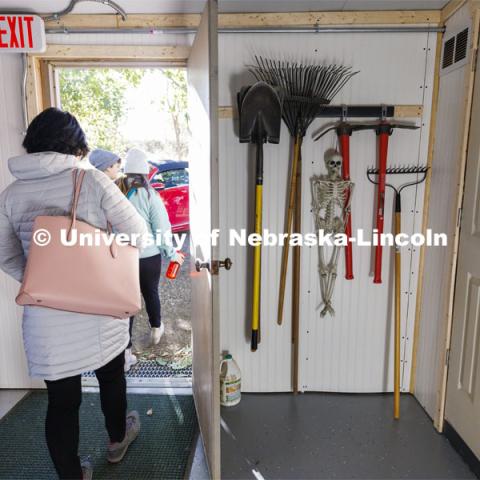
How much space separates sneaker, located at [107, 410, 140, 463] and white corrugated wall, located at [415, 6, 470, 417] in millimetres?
1606

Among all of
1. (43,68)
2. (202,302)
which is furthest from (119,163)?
(202,302)

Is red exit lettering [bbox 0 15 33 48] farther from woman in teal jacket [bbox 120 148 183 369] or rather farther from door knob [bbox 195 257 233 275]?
door knob [bbox 195 257 233 275]

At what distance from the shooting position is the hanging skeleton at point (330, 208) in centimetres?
223

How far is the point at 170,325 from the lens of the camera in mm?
4051

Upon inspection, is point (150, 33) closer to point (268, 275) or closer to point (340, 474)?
point (268, 275)

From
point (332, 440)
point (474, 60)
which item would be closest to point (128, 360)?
point (332, 440)

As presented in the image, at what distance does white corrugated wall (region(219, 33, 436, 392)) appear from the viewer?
2.22m

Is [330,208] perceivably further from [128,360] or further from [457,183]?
[128,360]

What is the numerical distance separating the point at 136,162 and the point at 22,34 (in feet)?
2.99

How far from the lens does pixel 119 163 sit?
2.54 meters

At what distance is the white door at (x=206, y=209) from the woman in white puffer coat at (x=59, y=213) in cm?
31

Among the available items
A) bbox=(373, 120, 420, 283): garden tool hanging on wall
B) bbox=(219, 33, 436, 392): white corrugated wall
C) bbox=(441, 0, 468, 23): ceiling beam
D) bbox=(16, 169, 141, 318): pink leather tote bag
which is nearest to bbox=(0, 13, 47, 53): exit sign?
bbox=(219, 33, 436, 392): white corrugated wall

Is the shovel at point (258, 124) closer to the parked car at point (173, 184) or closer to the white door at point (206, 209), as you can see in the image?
the white door at point (206, 209)

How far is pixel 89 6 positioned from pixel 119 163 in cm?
86
